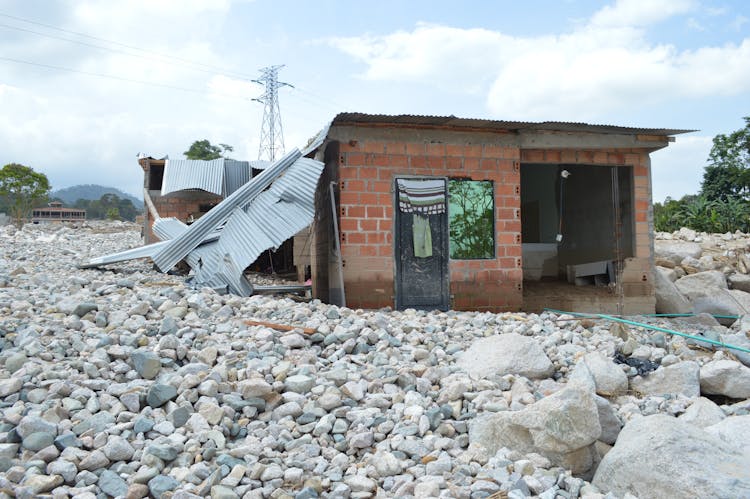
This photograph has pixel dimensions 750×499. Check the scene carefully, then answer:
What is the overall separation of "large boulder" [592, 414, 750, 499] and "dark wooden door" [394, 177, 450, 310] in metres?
4.61

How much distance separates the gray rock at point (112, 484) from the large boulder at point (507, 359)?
103 inches

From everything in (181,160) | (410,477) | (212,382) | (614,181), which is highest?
(181,160)

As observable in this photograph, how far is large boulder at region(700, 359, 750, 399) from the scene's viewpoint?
4.84 metres

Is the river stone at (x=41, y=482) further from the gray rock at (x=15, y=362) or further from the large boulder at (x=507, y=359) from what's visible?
the large boulder at (x=507, y=359)

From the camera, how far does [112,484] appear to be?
2926 millimetres

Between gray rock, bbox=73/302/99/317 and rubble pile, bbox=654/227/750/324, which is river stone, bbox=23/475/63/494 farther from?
rubble pile, bbox=654/227/750/324

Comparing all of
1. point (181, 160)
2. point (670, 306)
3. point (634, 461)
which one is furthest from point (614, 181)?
point (181, 160)

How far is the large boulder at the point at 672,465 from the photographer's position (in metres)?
2.84

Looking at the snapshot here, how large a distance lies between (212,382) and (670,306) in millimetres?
7997

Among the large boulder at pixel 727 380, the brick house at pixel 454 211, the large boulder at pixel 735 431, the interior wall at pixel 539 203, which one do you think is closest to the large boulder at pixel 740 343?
the large boulder at pixel 727 380

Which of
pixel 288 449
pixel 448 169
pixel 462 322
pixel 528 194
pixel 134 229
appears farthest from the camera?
pixel 134 229

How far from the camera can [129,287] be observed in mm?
6559

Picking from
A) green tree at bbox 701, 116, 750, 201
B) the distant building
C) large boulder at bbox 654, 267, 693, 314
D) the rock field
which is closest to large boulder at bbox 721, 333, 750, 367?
the rock field

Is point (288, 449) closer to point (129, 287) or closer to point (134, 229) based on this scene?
point (129, 287)
